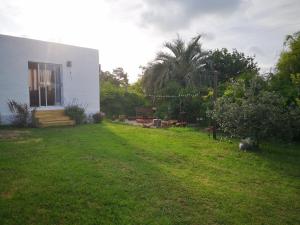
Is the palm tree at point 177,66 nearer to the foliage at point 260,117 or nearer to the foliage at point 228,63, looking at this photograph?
the foliage at point 228,63

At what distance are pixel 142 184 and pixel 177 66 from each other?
692 inches

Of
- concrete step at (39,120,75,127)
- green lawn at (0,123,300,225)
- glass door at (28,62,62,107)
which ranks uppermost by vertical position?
glass door at (28,62,62,107)

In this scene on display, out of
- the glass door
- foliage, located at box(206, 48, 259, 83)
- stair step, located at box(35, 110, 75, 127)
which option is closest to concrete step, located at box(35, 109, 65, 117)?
stair step, located at box(35, 110, 75, 127)

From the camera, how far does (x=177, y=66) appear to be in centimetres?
2166

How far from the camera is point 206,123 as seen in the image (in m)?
14.3

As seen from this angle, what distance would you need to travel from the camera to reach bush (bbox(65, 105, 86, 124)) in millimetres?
13391

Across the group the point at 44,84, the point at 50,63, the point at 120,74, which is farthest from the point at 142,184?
the point at 120,74

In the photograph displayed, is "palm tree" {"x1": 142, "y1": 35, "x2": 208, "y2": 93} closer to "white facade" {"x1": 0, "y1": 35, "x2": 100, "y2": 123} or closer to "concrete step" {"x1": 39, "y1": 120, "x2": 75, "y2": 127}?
"white facade" {"x1": 0, "y1": 35, "x2": 100, "y2": 123}

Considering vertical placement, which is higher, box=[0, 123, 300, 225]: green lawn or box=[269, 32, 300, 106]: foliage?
box=[269, 32, 300, 106]: foliage

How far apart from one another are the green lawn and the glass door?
506cm

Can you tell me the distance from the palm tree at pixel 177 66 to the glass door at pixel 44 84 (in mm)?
8805

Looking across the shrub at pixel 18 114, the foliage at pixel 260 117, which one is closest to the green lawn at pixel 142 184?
the foliage at pixel 260 117

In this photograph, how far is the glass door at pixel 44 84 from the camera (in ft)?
42.3

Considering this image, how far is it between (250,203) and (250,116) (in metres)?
4.14
